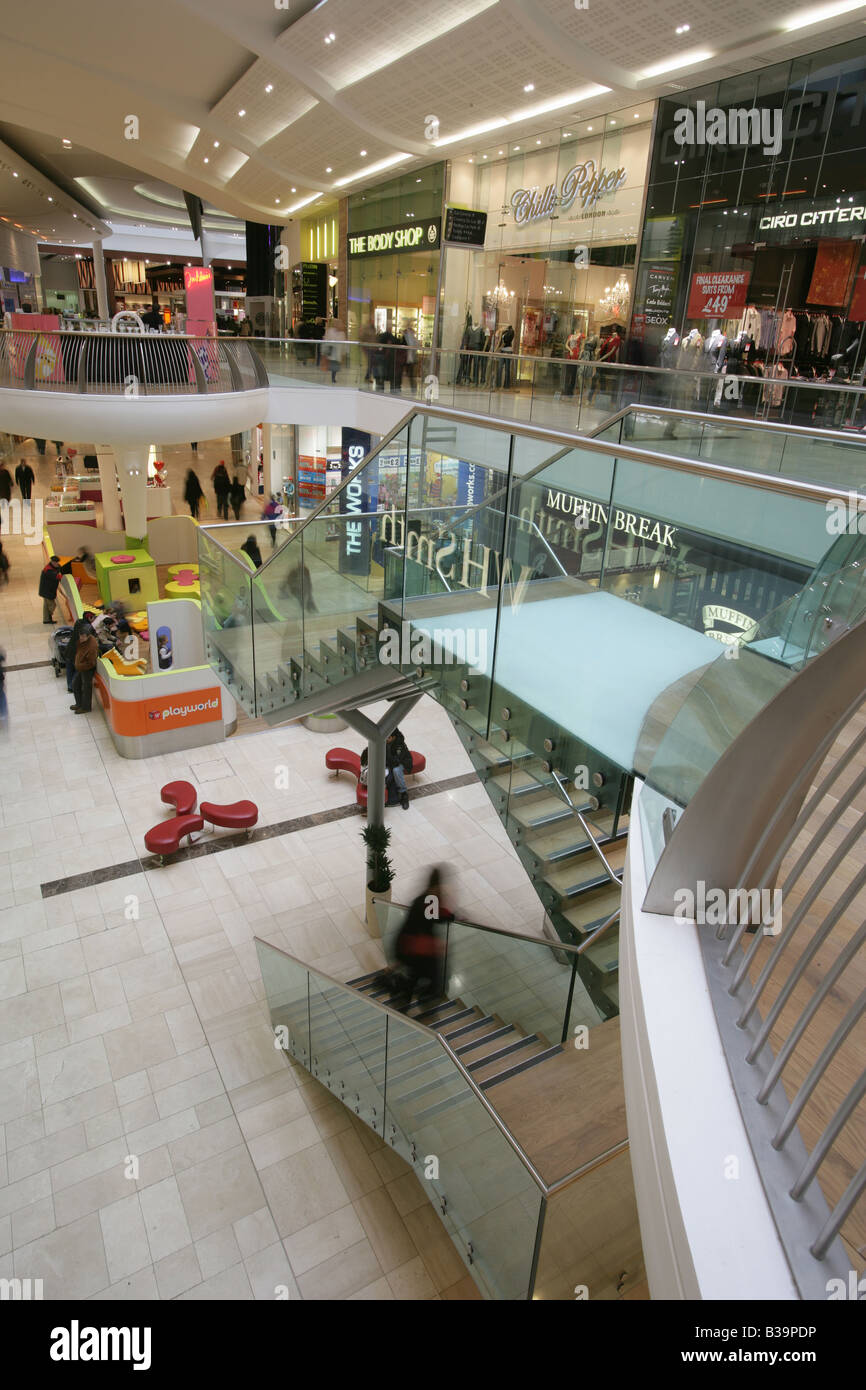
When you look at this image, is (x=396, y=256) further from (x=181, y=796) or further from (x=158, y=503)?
(x=181, y=796)

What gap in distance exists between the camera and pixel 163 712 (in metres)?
9.91

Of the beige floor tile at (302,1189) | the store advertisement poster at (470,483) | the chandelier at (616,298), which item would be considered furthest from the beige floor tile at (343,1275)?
the chandelier at (616,298)

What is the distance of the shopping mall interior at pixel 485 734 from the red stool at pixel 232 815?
1.6 inches

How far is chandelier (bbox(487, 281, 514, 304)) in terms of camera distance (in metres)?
17.6

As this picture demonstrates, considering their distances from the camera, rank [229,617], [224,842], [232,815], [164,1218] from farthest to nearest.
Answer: [224,842] < [232,815] < [229,617] < [164,1218]

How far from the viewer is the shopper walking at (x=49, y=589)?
43.1ft

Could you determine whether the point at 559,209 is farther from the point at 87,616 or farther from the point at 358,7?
the point at 87,616

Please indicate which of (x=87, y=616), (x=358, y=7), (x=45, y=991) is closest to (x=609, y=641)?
(x=45, y=991)

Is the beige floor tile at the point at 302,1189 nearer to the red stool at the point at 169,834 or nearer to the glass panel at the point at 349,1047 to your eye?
the glass panel at the point at 349,1047

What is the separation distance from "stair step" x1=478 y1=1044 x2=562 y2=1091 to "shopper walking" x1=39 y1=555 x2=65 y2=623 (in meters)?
11.6

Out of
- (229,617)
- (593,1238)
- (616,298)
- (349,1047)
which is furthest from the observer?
(616,298)

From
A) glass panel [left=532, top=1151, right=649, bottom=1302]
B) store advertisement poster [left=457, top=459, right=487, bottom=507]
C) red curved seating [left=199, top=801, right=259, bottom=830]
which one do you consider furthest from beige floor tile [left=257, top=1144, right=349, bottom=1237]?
store advertisement poster [left=457, top=459, right=487, bottom=507]

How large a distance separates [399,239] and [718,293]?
11.0 meters

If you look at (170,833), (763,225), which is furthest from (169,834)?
(763,225)
